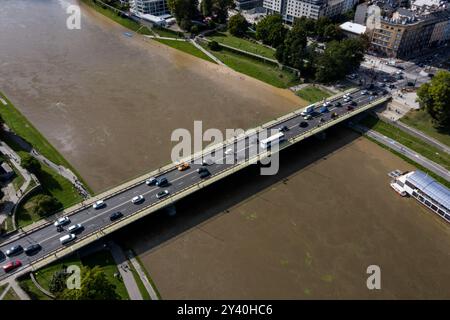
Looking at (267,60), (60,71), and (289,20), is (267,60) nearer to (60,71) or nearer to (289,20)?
(289,20)

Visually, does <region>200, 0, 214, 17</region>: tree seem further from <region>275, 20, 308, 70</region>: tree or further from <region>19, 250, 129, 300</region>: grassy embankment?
<region>19, 250, 129, 300</region>: grassy embankment

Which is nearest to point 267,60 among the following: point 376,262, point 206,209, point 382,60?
point 382,60

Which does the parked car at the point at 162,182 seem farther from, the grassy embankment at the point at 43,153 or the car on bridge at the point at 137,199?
the grassy embankment at the point at 43,153

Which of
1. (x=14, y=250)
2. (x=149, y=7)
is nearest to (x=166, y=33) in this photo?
(x=149, y=7)

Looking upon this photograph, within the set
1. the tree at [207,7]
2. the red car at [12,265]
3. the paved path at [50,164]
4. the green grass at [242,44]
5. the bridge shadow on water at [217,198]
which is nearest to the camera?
the red car at [12,265]

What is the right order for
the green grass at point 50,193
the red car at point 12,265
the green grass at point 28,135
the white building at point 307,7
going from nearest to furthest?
1. the red car at point 12,265
2. the green grass at point 50,193
3. the green grass at point 28,135
4. the white building at point 307,7

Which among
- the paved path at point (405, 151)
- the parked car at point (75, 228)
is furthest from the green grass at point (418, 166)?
the parked car at point (75, 228)
